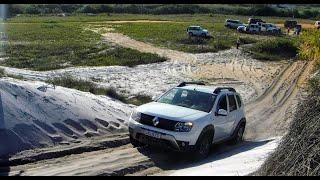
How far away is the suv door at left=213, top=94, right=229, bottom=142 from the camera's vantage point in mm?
13570

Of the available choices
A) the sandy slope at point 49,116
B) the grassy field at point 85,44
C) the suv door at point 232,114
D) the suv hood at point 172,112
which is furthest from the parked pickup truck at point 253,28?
the suv hood at point 172,112

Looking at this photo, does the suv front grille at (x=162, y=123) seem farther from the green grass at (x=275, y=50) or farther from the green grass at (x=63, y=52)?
the green grass at (x=275, y=50)

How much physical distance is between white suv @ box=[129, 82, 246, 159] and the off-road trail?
416 mm

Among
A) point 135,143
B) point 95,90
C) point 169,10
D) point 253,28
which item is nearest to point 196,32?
point 253,28

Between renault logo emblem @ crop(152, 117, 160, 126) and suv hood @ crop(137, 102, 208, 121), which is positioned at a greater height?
suv hood @ crop(137, 102, 208, 121)

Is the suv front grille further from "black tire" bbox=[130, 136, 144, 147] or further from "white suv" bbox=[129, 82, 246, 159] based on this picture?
"black tire" bbox=[130, 136, 144, 147]

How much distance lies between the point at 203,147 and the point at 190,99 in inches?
58.1

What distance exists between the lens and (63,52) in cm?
3547

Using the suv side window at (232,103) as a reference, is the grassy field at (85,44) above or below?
below

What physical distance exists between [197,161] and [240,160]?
112 cm

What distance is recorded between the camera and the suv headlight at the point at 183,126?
12.4 m

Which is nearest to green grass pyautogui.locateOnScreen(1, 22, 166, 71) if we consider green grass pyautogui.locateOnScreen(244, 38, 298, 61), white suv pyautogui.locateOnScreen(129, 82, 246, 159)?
green grass pyautogui.locateOnScreen(244, 38, 298, 61)

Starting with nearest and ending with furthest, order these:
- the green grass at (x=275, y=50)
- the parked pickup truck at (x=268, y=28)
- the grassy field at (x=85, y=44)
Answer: the grassy field at (x=85, y=44)
the green grass at (x=275, y=50)
the parked pickup truck at (x=268, y=28)

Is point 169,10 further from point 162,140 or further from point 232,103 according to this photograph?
point 162,140
